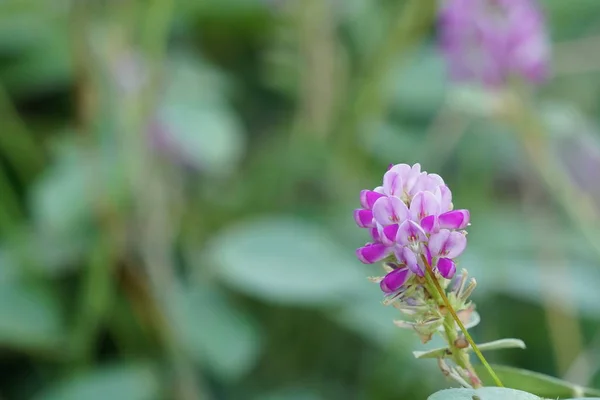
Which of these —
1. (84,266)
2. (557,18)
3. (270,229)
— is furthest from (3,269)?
(557,18)

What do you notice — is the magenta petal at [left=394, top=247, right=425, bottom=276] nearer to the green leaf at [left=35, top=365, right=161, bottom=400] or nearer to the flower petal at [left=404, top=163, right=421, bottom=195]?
the flower petal at [left=404, top=163, right=421, bottom=195]

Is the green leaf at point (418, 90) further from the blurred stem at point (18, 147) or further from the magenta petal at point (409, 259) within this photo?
the magenta petal at point (409, 259)

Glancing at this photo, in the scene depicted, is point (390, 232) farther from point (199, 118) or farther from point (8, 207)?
point (8, 207)

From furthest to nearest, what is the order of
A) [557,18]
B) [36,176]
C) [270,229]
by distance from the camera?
[557,18]
[36,176]
[270,229]

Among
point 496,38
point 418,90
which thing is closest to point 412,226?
point 496,38

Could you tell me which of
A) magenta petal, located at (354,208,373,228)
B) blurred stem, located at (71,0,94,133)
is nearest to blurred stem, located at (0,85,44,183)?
blurred stem, located at (71,0,94,133)

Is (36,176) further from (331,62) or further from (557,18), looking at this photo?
(557,18)

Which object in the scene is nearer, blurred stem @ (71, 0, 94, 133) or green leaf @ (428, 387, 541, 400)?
green leaf @ (428, 387, 541, 400)
